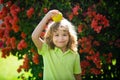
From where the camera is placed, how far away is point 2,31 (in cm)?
728

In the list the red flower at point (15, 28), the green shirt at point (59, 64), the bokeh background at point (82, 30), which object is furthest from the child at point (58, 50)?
the red flower at point (15, 28)

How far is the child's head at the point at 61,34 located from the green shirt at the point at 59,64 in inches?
3.2

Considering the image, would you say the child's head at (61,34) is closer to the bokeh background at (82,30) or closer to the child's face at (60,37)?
the child's face at (60,37)

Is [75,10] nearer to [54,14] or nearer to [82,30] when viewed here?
[82,30]

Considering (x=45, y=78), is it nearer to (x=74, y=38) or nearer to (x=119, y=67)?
(x=74, y=38)

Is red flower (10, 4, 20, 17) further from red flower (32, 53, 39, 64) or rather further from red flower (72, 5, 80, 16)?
red flower (72, 5, 80, 16)

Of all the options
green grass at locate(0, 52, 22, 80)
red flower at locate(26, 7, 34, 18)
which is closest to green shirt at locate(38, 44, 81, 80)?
red flower at locate(26, 7, 34, 18)

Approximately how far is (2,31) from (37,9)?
948mm

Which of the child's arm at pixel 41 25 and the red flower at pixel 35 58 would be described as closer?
the child's arm at pixel 41 25

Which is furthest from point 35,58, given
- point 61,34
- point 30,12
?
point 61,34

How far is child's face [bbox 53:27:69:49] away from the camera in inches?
193

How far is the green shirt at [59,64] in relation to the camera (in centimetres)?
493

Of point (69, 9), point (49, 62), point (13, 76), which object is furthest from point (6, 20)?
point (13, 76)

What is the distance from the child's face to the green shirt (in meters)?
0.09
